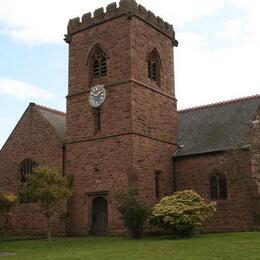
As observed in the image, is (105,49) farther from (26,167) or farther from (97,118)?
(26,167)

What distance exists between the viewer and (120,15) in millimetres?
33719

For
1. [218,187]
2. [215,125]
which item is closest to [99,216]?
[218,187]

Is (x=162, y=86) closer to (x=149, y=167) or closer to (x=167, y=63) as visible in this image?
(x=167, y=63)

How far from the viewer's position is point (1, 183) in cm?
3922

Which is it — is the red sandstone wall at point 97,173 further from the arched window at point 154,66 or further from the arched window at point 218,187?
the arched window at point 218,187

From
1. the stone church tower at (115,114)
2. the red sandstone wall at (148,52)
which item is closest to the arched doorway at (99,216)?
the stone church tower at (115,114)

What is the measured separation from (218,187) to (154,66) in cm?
976

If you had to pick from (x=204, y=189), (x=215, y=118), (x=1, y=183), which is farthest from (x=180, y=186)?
(x=1, y=183)

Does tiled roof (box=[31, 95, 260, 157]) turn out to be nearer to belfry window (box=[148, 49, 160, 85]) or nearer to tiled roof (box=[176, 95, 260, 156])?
tiled roof (box=[176, 95, 260, 156])

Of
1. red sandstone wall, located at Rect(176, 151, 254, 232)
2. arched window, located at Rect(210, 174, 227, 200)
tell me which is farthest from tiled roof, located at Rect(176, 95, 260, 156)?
arched window, located at Rect(210, 174, 227, 200)

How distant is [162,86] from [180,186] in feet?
23.8

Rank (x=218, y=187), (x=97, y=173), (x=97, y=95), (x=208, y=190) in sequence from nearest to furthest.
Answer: (x=97, y=173) < (x=218, y=187) < (x=208, y=190) < (x=97, y=95)

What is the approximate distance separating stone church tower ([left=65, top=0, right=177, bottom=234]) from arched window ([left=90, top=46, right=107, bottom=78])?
2.7 inches

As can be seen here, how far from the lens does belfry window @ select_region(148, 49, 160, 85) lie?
35219mm
